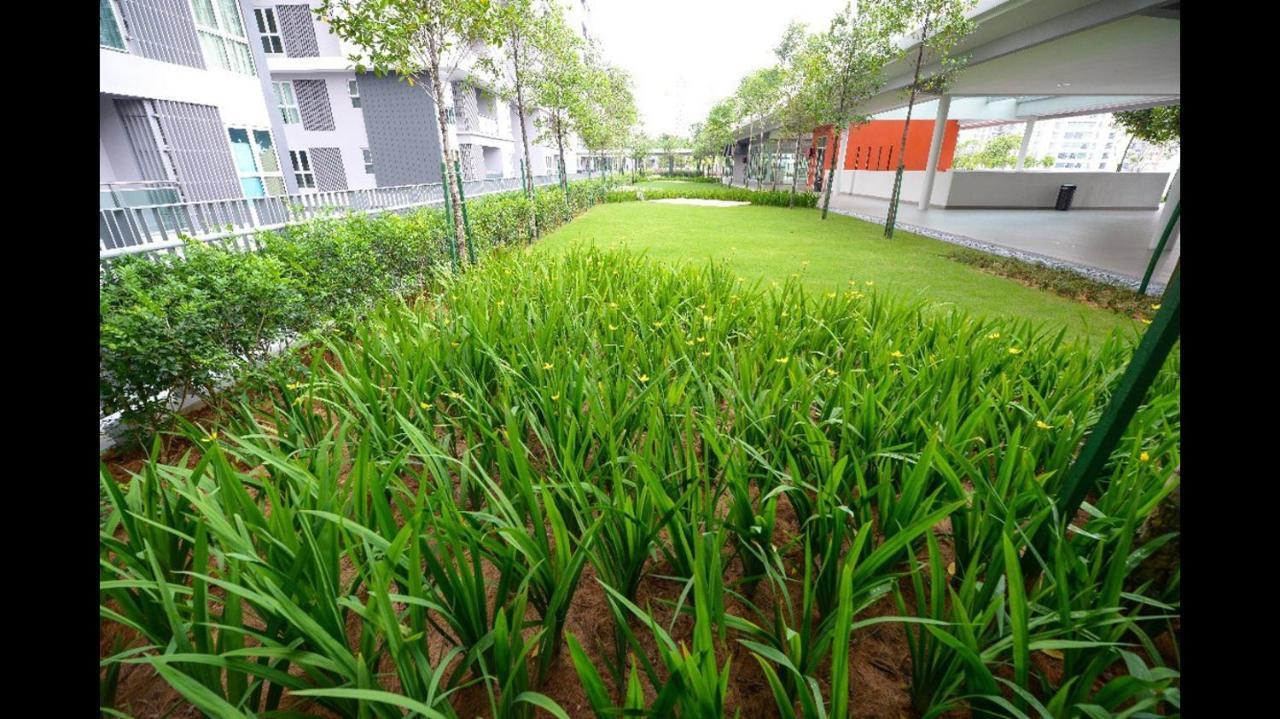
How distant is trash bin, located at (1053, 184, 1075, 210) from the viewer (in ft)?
50.0

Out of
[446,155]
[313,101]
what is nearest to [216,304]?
[446,155]

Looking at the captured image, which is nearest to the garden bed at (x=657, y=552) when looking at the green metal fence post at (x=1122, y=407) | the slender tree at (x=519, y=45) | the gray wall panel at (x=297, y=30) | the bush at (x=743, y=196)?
the green metal fence post at (x=1122, y=407)

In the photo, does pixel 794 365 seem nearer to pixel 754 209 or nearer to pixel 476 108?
pixel 754 209

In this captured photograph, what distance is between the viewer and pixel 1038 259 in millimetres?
7887

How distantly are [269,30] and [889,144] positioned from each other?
2321cm

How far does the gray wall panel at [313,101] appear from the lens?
16.8 metres

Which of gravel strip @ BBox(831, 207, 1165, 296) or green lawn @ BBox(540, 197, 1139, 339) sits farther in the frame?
gravel strip @ BBox(831, 207, 1165, 296)

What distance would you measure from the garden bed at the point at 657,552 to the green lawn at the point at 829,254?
5.81ft

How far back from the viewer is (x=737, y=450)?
151 cm

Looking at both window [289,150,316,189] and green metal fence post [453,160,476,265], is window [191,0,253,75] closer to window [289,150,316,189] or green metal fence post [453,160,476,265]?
window [289,150,316,189]

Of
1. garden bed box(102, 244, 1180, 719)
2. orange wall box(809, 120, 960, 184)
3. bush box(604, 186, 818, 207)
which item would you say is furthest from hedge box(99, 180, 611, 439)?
orange wall box(809, 120, 960, 184)

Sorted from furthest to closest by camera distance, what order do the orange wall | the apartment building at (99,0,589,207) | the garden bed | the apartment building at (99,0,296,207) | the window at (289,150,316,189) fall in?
the orange wall
the window at (289,150,316,189)
the apartment building at (99,0,589,207)
the apartment building at (99,0,296,207)
the garden bed

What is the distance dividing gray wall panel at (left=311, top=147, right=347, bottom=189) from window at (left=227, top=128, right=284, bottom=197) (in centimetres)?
584
